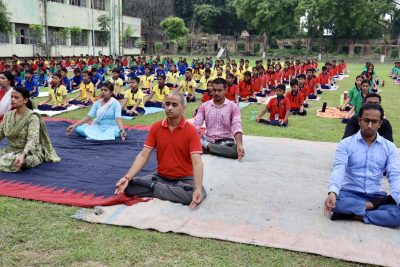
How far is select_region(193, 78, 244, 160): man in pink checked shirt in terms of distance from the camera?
18.6ft

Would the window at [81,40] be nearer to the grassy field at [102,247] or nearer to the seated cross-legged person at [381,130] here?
the seated cross-legged person at [381,130]

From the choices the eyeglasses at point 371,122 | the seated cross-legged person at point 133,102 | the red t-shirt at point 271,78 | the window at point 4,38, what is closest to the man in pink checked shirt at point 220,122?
the eyeglasses at point 371,122

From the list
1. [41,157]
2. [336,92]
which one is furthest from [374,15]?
[41,157]

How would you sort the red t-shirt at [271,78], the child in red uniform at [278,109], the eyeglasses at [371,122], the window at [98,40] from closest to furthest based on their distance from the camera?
the eyeglasses at [371,122] < the child in red uniform at [278,109] < the red t-shirt at [271,78] < the window at [98,40]

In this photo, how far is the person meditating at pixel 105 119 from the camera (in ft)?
21.4

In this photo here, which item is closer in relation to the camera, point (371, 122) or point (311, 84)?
point (371, 122)

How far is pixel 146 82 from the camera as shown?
13703 millimetres

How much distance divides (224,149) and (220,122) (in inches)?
16.7

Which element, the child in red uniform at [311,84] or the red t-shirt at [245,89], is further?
the child in red uniform at [311,84]

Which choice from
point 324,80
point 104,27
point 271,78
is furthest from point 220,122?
point 104,27

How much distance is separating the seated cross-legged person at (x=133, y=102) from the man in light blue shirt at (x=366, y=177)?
19.5 feet

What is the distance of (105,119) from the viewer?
6.77 metres

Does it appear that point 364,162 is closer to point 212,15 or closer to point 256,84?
point 256,84

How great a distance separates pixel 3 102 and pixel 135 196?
3453mm
